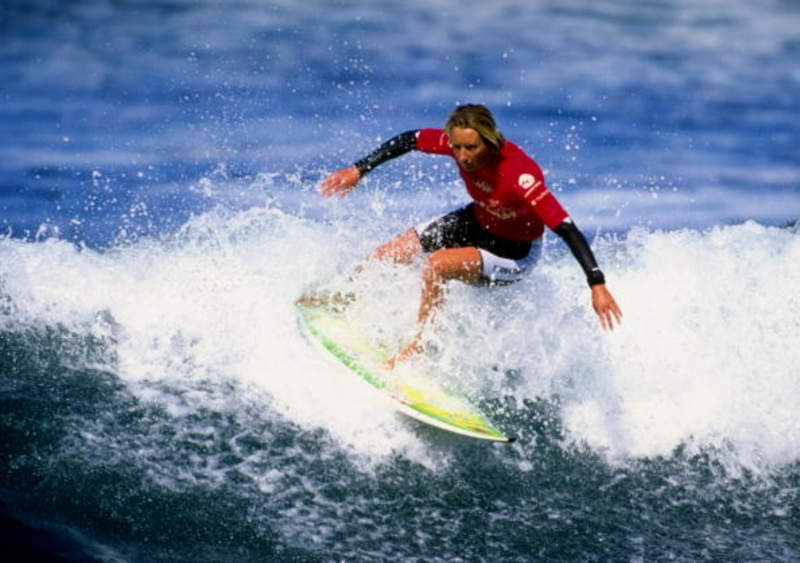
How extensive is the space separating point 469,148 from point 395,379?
1535 mm

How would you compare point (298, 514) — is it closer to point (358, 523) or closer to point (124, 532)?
point (358, 523)

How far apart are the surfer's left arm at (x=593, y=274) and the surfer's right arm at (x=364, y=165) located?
1.46 m

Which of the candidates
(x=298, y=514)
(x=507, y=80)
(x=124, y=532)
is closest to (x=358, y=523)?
(x=298, y=514)

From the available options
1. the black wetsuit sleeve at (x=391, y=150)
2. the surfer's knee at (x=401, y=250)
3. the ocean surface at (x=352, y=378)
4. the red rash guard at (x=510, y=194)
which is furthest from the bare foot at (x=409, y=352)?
the black wetsuit sleeve at (x=391, y=150)

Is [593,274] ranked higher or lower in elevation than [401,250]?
lower

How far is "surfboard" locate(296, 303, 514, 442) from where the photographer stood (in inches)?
246

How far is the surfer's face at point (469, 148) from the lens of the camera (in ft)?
20.7

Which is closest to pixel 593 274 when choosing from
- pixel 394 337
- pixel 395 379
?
pixel 395 379

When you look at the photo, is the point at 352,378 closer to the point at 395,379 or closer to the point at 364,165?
the point at 395,379

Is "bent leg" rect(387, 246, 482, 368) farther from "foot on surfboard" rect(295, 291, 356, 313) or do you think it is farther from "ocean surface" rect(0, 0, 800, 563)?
"foot on surfboard" rect(295, 291, 356, 313)

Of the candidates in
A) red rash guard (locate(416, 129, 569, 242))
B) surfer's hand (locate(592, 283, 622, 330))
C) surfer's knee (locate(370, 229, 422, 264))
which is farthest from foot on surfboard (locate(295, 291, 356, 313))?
surfer's hand (locate(592, 283, 622, 330))

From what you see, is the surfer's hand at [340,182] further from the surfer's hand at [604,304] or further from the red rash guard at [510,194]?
the surfer's hand at [604,304]

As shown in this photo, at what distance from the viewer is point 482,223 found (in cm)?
711

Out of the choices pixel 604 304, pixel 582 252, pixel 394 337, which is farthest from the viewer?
pixel 394 337
